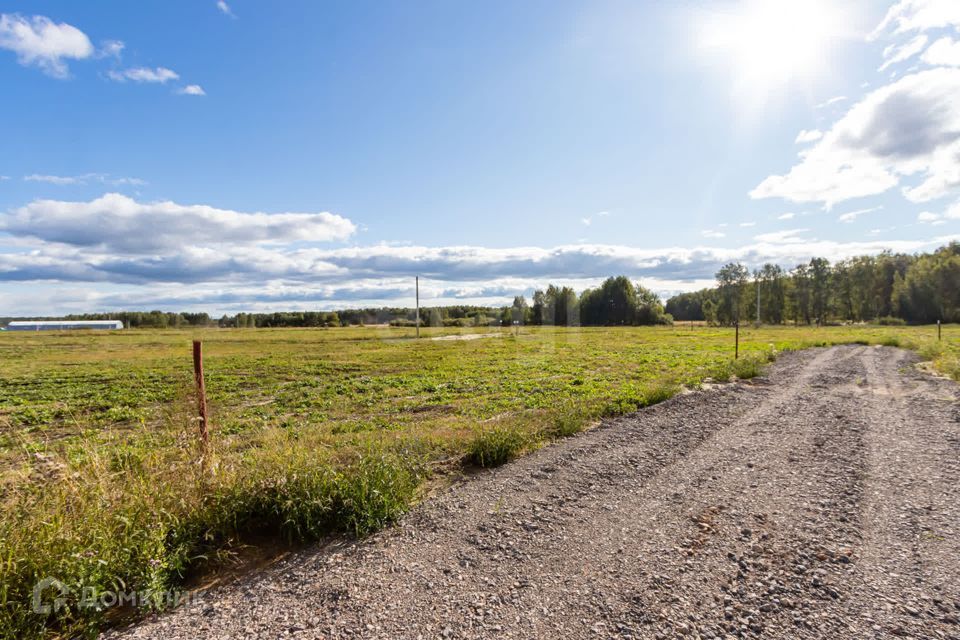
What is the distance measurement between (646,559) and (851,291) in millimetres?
95446

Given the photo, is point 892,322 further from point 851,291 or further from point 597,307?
point 597,307

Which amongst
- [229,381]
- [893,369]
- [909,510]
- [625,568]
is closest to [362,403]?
[229,381]

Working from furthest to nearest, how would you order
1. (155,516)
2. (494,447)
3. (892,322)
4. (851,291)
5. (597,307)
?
(597,307) → (851,291) → (892,322) → (494,447) → (155,516)

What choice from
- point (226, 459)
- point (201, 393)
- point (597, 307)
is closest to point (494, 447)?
point (226, 459)

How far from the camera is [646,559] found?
142 inches

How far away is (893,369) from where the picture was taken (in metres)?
16.4

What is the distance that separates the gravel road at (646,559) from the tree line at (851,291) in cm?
7205

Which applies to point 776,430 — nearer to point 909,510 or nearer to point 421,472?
point 909,510

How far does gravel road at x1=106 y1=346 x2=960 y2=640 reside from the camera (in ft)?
9.39

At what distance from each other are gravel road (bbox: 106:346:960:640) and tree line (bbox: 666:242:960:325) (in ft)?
236

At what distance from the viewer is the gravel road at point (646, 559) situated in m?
2.86

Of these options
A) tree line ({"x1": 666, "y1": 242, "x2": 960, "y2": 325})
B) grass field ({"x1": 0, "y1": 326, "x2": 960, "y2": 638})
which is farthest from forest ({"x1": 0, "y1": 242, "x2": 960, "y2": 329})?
grass field ({"x1": 0, "y1": 326, "x2": 960, "y2": 638})

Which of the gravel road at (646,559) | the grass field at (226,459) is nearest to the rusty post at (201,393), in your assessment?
the grass field at (226,459)

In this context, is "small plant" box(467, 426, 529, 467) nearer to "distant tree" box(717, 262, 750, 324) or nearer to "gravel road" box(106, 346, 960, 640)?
"gravel road" box(106, 346, 960, 640)
